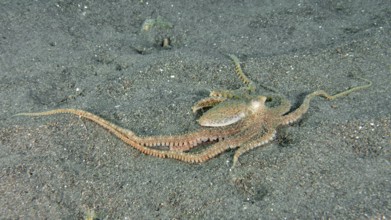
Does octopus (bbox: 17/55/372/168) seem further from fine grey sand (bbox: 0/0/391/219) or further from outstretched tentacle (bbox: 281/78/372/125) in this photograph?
fine grey sand (bbox: 0/0/391/219)

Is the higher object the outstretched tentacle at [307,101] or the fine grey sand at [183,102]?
the outstretched tentacle at [307,101]

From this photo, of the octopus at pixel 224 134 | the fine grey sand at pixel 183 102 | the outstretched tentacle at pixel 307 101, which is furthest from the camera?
the outstretched tentacle at pixel 307 101

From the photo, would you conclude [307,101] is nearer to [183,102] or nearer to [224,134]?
[224,134]

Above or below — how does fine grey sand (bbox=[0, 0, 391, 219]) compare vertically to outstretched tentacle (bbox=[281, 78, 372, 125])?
below

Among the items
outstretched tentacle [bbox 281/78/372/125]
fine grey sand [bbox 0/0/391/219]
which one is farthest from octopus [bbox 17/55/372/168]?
fine grey sand [bbox 0/0/391/219]

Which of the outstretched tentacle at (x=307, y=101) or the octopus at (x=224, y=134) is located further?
the outstretched tentacle at (x=307, y=101)

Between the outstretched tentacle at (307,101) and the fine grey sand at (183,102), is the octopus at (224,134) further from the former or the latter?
the fine grey sand at (183,102)

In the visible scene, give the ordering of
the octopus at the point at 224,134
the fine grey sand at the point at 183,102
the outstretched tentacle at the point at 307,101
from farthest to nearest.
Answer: the outstretched tentacle at the point at 307,101 < the octopus at the point at 224,134 < the fine grey sand at the point at 183,102

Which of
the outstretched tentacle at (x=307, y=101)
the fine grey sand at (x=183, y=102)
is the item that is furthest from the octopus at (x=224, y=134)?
the fine grey sand at (x=183, y=102)
